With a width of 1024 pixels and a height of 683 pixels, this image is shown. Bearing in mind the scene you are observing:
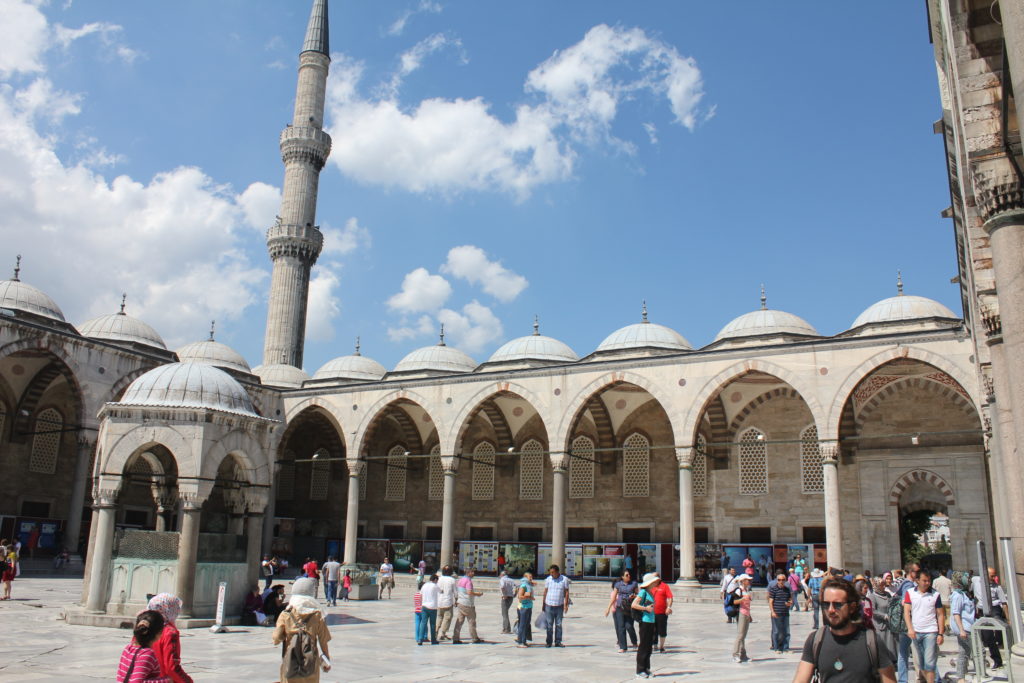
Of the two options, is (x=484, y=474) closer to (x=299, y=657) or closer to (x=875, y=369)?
(x=875, y=369)

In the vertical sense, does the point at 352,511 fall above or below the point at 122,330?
below

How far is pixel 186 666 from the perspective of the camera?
297 inches

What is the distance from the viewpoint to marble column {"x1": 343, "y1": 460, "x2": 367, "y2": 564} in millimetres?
22250

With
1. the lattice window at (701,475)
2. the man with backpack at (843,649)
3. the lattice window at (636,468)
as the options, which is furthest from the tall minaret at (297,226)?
the man with backpack at (843,649)

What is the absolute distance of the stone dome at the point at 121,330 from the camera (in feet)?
84.1

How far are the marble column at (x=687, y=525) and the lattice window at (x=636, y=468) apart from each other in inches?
207

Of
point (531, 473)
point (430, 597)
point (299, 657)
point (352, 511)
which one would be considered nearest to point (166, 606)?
point (299, 657)

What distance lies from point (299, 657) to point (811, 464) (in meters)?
19.5

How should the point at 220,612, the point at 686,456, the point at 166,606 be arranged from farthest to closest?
the point at 686,456 → the point at 220,612 → the point at 166,606

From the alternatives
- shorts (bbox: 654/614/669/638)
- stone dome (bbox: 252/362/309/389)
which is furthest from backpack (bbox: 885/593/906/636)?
stone dome (bbox: 252/362/309/389)

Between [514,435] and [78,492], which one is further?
[514,435]

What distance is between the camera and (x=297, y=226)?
2991cm

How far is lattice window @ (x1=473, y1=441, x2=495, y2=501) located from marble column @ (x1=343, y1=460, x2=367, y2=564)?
176 inches

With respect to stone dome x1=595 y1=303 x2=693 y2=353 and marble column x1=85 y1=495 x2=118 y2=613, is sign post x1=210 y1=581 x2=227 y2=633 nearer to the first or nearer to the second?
marble column x1=85 y1=495 x2=118 y2=613
